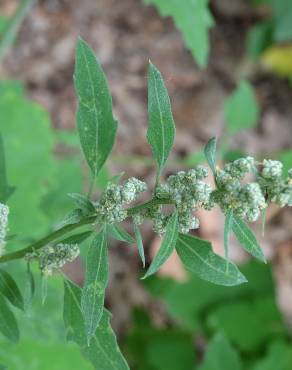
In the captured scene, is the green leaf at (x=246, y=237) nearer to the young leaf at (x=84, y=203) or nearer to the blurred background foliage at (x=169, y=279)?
the young leaf at (x=84, y=203)

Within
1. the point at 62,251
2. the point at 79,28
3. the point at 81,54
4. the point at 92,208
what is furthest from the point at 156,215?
the point at 79,28

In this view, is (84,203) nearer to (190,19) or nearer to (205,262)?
(205,262)

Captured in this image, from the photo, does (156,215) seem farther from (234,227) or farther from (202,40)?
(202,40)

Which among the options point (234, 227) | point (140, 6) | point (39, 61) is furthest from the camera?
point (140, 6)

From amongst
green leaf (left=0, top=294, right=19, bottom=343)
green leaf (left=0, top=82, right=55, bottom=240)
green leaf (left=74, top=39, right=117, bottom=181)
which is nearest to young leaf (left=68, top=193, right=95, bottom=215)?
green leaf (left=74, top=39, right=117, bottom=181)

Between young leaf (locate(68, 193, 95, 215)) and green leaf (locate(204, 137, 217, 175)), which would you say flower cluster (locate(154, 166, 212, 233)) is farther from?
young leaf (locate(68, 193, 95, 215))

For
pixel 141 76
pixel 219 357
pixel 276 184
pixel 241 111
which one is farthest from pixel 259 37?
pixel 276 184

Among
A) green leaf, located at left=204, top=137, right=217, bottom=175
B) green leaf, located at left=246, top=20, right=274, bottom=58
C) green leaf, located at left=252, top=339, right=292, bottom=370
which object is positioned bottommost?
A: green leaf, located at left=252, top=339, right=292, bottom=370
